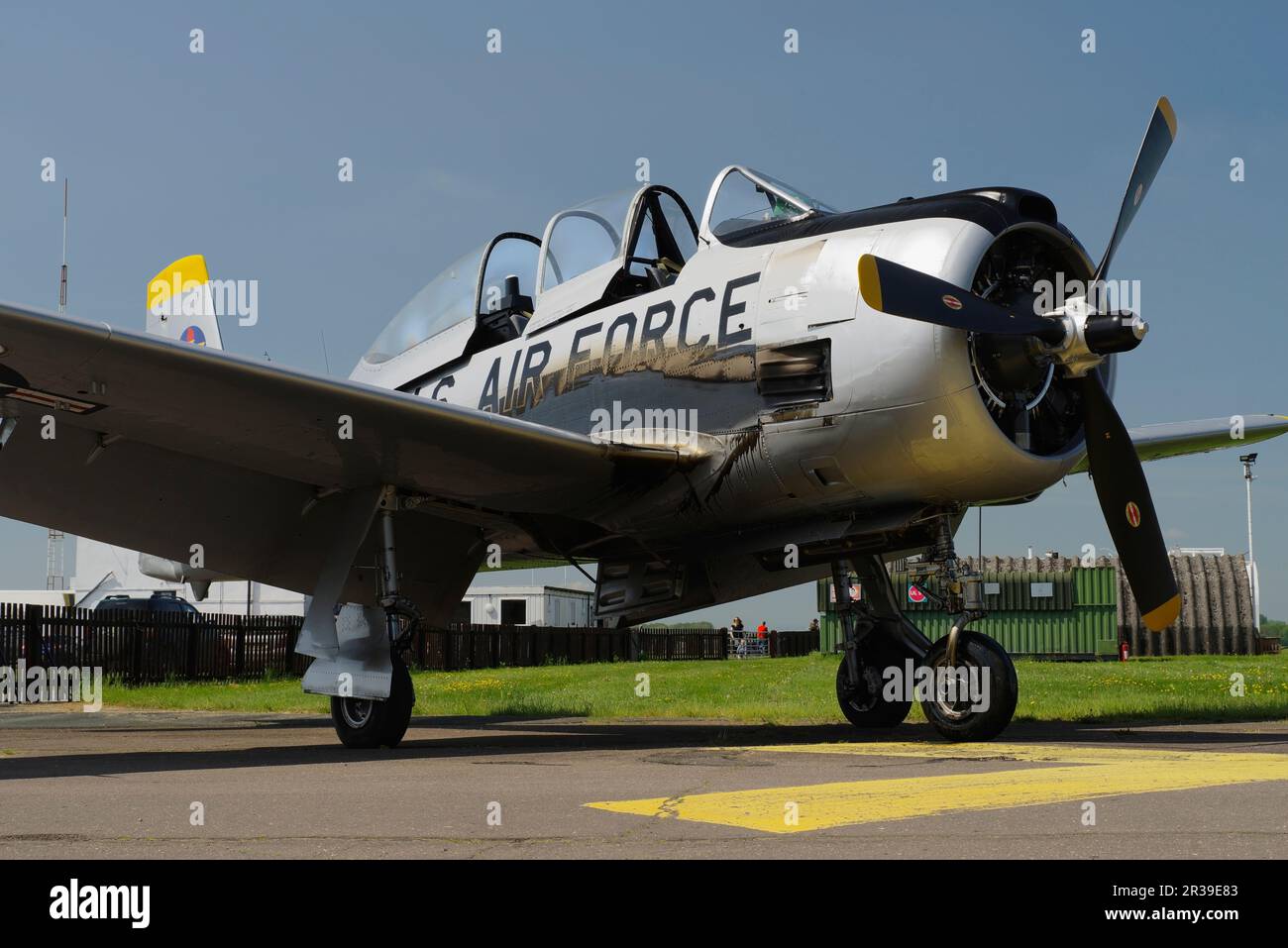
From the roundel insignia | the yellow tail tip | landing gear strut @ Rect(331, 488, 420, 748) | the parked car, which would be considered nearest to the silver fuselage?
the roundel insignia

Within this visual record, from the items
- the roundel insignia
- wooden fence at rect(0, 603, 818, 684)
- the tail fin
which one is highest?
the tail fin

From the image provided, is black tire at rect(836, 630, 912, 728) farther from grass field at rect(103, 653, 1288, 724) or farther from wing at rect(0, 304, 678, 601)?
wing at rect(0, 304, 678, 601)

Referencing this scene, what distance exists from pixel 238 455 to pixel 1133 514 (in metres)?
6.66

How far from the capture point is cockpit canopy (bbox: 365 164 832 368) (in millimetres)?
9867

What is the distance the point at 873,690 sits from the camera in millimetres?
10805

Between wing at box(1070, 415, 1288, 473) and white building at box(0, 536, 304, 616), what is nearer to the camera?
wing at box(1070, 415, 1288, 473)

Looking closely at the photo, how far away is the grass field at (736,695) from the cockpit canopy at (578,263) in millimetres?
4439

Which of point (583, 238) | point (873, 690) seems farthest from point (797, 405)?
point (873, 690)

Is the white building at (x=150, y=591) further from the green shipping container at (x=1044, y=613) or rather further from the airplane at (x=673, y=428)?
the airplane at (x=673, y=428)

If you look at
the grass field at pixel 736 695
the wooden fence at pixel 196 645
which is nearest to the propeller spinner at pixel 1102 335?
the grass field at pixel 736 695

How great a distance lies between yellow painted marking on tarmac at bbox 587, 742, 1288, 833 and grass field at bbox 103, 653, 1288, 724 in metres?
4.67

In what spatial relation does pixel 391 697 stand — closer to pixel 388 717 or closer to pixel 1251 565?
pixel 388 717
